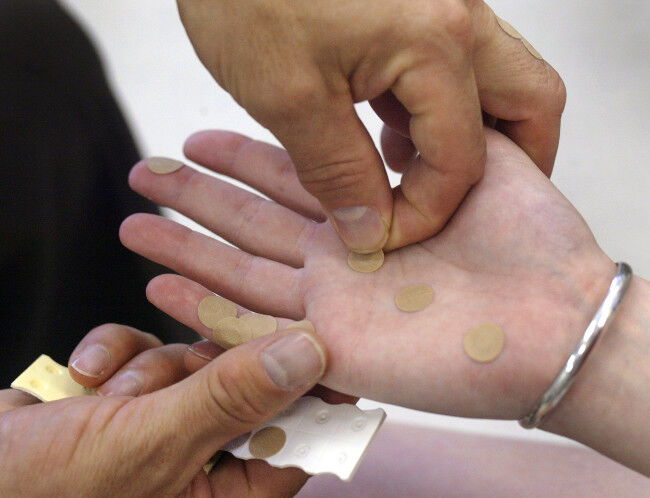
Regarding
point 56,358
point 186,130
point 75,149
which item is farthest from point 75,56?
point 56,358

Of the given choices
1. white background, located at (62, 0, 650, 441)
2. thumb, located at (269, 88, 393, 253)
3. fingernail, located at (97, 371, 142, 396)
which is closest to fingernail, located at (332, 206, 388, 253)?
thumb, located at (269, 88, 393, 253)

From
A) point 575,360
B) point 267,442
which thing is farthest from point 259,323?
point 575,360

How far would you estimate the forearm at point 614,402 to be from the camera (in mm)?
751

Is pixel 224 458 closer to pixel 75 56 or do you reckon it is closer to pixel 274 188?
pixel 274 188

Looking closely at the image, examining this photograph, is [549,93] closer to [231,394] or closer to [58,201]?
[231,394]

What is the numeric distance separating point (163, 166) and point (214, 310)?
0.33 metres

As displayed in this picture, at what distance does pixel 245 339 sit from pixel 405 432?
1.58 feet

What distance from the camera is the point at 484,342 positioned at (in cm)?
76

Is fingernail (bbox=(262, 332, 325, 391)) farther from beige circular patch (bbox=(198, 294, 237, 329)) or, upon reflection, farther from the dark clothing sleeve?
the dark clothing sleeve

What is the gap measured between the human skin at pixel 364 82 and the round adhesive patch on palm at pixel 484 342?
0.54ft

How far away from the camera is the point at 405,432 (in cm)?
121

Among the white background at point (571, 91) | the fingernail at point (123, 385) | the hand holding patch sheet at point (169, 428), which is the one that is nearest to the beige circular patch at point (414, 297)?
the hand holding patch sheet at point (169, 428)

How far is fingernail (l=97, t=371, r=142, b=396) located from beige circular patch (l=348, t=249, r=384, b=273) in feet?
1.10

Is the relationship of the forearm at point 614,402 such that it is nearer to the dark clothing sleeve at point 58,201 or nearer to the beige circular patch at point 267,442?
the beige circular patch at point 267,442
